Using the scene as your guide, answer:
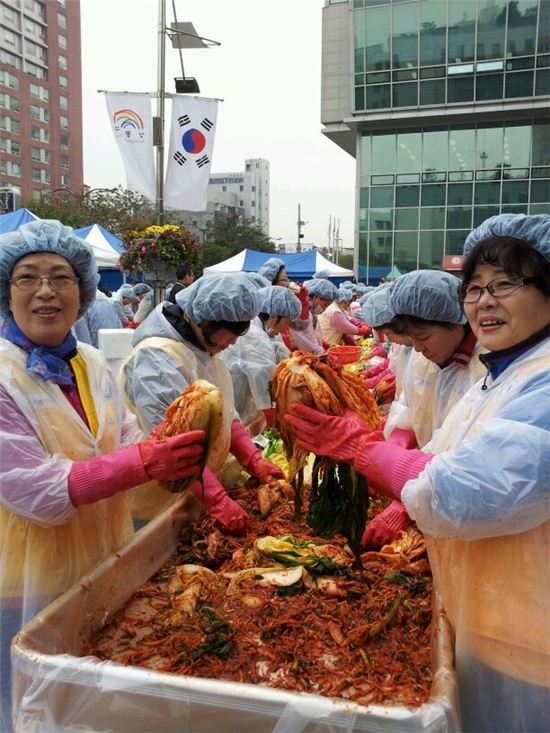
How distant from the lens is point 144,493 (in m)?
3.11

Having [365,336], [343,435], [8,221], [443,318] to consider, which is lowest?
[365,336]

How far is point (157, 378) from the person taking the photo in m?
3.07

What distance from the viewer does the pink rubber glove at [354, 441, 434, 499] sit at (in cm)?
182

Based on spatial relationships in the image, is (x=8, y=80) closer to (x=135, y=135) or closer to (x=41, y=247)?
(x=135, y=135)

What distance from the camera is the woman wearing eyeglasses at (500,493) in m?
1.52

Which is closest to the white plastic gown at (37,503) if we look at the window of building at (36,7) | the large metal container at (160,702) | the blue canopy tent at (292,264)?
the large metal container at (160,702)

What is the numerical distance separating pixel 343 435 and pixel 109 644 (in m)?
1.06

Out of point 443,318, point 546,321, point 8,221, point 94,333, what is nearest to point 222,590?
point 546,321

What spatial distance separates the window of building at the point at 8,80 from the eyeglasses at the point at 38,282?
236ft

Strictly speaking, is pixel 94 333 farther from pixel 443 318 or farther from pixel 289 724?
pixel 289 724

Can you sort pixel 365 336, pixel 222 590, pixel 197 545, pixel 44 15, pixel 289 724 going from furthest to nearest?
pixel 44 15 < pixel 365 336 < pixel 197 545 < pixel 222 590 < pixel 289 724

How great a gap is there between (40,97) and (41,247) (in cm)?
7836

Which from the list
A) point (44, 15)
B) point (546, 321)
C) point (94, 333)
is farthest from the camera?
point (44, 15)

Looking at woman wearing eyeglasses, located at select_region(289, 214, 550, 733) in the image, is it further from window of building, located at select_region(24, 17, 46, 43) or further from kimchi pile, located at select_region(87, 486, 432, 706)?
window of building, located at select_region(24, 17, 46, 43)
